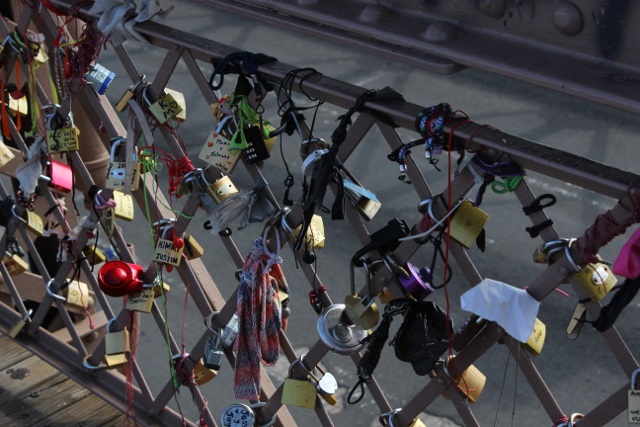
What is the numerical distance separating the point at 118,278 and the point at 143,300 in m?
0.12

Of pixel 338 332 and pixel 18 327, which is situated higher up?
pixel 18 327

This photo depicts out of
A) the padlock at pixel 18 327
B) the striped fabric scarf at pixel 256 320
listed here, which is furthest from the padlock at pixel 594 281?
the padlock at pixel 18 327

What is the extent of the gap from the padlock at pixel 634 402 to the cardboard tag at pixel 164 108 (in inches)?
54.0

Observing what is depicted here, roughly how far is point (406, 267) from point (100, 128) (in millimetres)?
1222

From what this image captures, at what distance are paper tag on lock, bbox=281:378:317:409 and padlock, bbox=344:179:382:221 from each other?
58 cm

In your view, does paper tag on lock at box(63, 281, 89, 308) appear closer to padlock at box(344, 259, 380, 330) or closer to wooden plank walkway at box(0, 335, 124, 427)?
wooden plank walkway at box(0, 335, 124, 427)

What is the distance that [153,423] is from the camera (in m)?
2.98

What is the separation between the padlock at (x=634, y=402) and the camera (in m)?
1.86

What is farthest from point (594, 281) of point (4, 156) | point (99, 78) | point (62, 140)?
point (4, 156)

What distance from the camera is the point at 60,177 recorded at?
10.2ft

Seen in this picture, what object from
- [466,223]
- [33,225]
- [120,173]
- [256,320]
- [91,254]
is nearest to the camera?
[466,223]

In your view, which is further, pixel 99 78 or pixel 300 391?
pixel 99 78

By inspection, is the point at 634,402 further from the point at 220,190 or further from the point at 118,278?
the point at 118,278

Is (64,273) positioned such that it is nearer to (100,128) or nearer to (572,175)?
(100,128)
